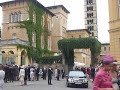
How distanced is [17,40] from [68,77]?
25109mm

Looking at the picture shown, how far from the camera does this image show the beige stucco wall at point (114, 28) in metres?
25.7

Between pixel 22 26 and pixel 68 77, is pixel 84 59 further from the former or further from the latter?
pixel 68 77

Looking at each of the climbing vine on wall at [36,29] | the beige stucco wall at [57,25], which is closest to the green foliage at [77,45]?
the climbing vine on wall at [36,29]

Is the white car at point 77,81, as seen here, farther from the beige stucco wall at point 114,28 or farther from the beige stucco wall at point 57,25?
the beige stucco wall at point 57,25

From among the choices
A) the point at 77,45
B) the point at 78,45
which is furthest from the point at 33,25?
the point at 78,45

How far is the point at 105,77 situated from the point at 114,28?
69.1ft

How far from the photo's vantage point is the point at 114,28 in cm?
2608

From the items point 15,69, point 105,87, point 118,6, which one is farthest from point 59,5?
point 105,87

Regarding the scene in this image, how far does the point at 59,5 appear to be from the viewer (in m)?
80.3

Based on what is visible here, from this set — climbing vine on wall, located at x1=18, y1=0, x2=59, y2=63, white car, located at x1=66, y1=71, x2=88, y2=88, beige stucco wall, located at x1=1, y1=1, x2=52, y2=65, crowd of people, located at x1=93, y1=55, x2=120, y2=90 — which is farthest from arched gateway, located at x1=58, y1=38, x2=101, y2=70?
crowd of people, located at x1=93, y1=55, x2=120, y2=90

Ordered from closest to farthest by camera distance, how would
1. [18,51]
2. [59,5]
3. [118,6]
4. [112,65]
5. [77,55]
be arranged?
[112,65] → [118,6] → [18,51] → [59,5] → [77,55]

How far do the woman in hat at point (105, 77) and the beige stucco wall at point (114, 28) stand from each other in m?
20.3

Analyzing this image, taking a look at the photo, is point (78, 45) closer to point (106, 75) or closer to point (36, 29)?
point (36, 29)

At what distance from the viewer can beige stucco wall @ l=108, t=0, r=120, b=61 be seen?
1012 inches
